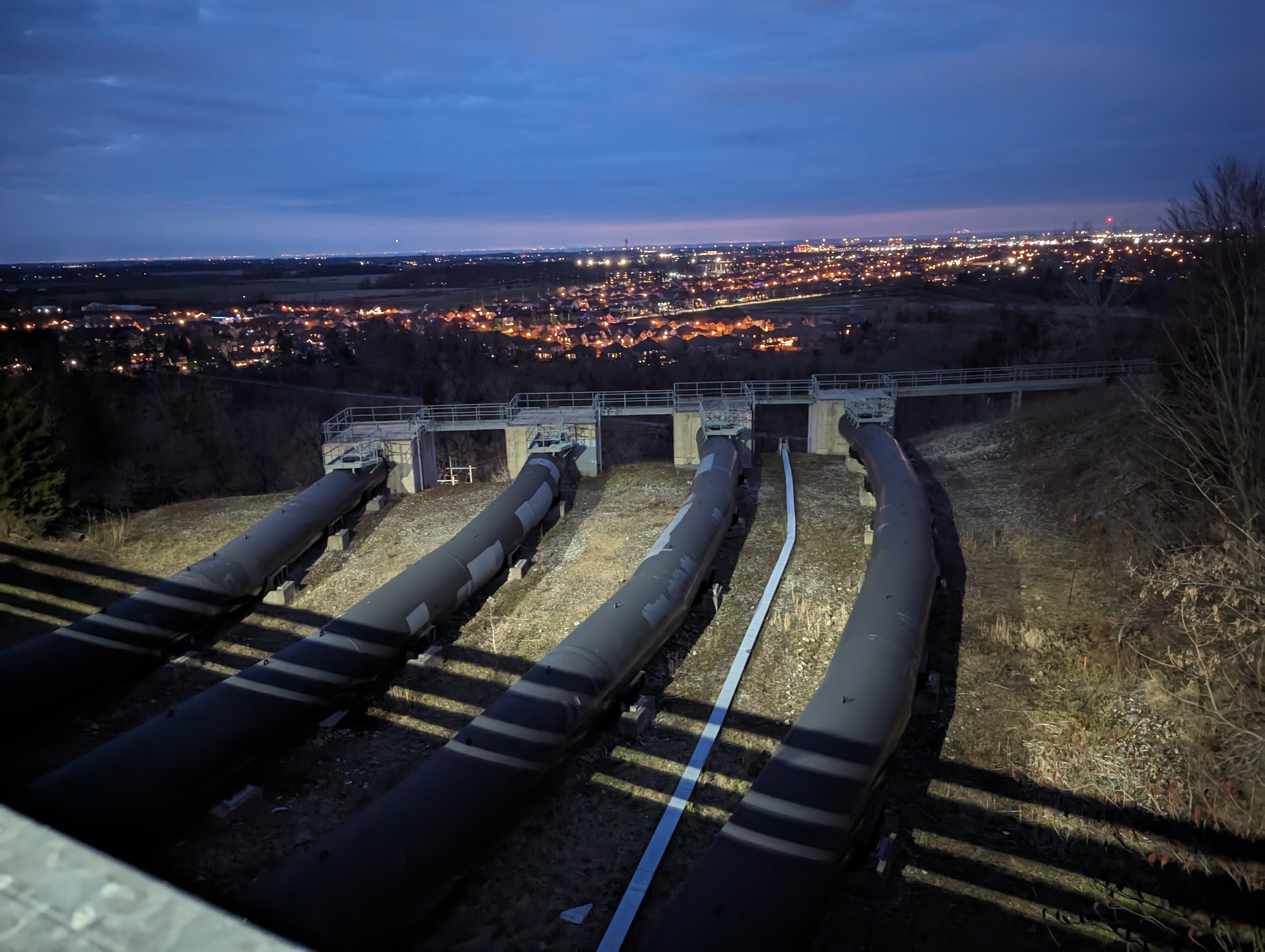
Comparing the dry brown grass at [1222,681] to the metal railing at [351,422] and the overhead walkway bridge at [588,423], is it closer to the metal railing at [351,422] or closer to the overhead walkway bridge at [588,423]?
the overhead walkway bridge at [588,423]

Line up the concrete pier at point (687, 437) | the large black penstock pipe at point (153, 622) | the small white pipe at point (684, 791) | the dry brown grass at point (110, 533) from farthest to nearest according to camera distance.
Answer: the concrete pier at point (687, 437)
the dry brown grass at point (110, 533)
the large black penstock pipe at point (153, 622)
the small white pipe at point (684, 791)

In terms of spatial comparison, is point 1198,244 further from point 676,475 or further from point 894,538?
point 676,475

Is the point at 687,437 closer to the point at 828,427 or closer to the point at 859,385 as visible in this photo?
the point at 828,427

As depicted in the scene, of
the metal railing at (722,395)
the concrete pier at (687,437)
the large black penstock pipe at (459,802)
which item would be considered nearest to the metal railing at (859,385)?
the metal railing at (722,395)

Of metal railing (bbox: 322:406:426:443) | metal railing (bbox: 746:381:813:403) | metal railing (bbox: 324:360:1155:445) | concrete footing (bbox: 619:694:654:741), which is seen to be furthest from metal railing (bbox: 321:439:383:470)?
concrete footing (bbox: 619:694:654:741)

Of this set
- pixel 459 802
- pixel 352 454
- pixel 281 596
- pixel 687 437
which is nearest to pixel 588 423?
pixel 687 437

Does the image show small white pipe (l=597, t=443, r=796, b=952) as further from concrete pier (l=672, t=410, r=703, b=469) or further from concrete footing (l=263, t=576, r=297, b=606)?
concrete footing (l=263, t=576, r=297, b=606)

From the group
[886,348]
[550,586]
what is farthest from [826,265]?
[550,586]
